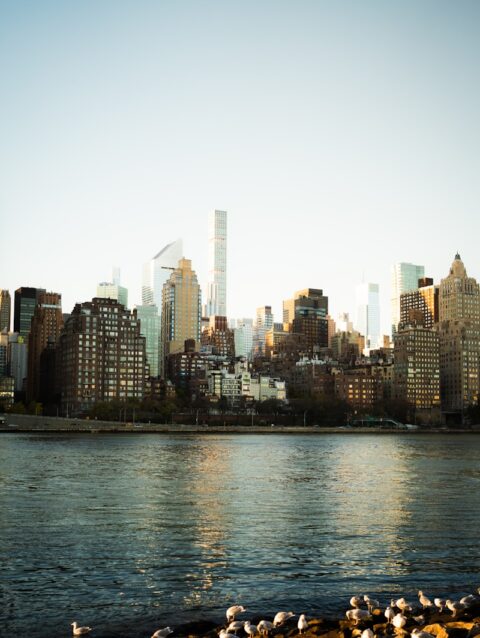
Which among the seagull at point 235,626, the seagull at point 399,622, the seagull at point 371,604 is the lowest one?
the seagull at point 235,626

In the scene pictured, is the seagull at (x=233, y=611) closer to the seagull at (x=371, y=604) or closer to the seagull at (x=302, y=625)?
the seagull at (x=302, y=625)

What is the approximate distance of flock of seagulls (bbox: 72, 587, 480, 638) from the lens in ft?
83.5

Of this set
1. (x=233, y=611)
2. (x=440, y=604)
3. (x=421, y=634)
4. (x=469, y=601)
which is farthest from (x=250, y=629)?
(x=469, y=601)

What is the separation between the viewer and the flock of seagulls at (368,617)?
25.5 metres

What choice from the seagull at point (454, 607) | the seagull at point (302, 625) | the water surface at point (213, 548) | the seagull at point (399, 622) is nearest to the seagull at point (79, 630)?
the water surface at point (213, 548)

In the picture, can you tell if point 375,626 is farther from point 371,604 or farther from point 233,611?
point 233,611

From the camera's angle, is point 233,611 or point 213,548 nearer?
point 233,611

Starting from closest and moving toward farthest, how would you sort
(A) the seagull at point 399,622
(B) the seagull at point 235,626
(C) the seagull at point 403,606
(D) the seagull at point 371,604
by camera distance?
(A) the seagull at point 399,622 < (B) the seagull at point 235,626 < (C) the seagull at point 403,606 < (D) the seagull at point 371,604

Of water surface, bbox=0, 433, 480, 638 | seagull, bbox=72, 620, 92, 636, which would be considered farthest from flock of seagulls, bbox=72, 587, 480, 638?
water surface, bbox=0, 433, 480, 638

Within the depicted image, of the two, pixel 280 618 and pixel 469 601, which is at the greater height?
pixel 469 601

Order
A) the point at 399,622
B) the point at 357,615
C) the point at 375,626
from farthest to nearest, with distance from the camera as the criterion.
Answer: the point at 357,615
the point at 375,626
the point at 399,622

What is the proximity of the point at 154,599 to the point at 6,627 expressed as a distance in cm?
583

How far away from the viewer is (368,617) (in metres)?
26.9

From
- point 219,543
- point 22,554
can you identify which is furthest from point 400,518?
point 22,554
